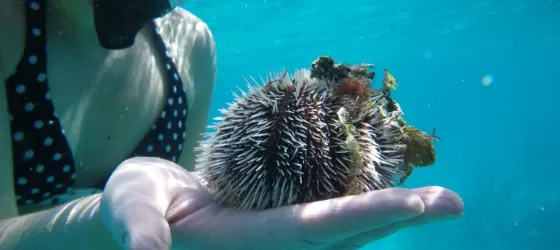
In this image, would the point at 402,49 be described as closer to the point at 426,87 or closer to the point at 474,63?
the point at 474,63

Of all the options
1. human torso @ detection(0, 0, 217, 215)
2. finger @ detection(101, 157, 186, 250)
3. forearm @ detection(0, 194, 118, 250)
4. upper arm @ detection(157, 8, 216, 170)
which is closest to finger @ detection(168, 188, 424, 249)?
finger @ detection(101, 157, 186, 250)

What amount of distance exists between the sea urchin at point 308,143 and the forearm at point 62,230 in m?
0.54

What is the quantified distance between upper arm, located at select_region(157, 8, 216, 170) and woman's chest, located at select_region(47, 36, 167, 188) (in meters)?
0.26

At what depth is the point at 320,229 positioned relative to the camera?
148cm

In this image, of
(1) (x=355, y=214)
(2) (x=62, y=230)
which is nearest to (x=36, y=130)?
(2) (x=62, y=230)

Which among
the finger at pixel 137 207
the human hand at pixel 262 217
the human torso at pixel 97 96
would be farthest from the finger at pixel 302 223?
the human torso at pixel 97 96

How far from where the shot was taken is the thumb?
4.02 feet

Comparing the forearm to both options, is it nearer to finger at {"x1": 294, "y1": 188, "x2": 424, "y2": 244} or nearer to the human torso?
the human torso

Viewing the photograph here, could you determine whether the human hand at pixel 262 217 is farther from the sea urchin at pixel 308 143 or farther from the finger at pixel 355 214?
the sea urchin at pixel 308 143

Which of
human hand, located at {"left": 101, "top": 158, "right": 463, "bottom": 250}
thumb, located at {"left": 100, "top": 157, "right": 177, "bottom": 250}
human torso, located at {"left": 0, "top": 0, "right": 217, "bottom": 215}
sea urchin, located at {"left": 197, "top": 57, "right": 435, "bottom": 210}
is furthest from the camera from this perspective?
human torso, located at {"left": 0, "top": 0, "right": 217, "bottom": 215}

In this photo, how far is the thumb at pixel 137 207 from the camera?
4.02 feet

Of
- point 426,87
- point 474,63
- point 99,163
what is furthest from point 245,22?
point 426,87

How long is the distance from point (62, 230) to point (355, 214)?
1.23 metres

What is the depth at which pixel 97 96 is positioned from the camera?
95.7 inches
